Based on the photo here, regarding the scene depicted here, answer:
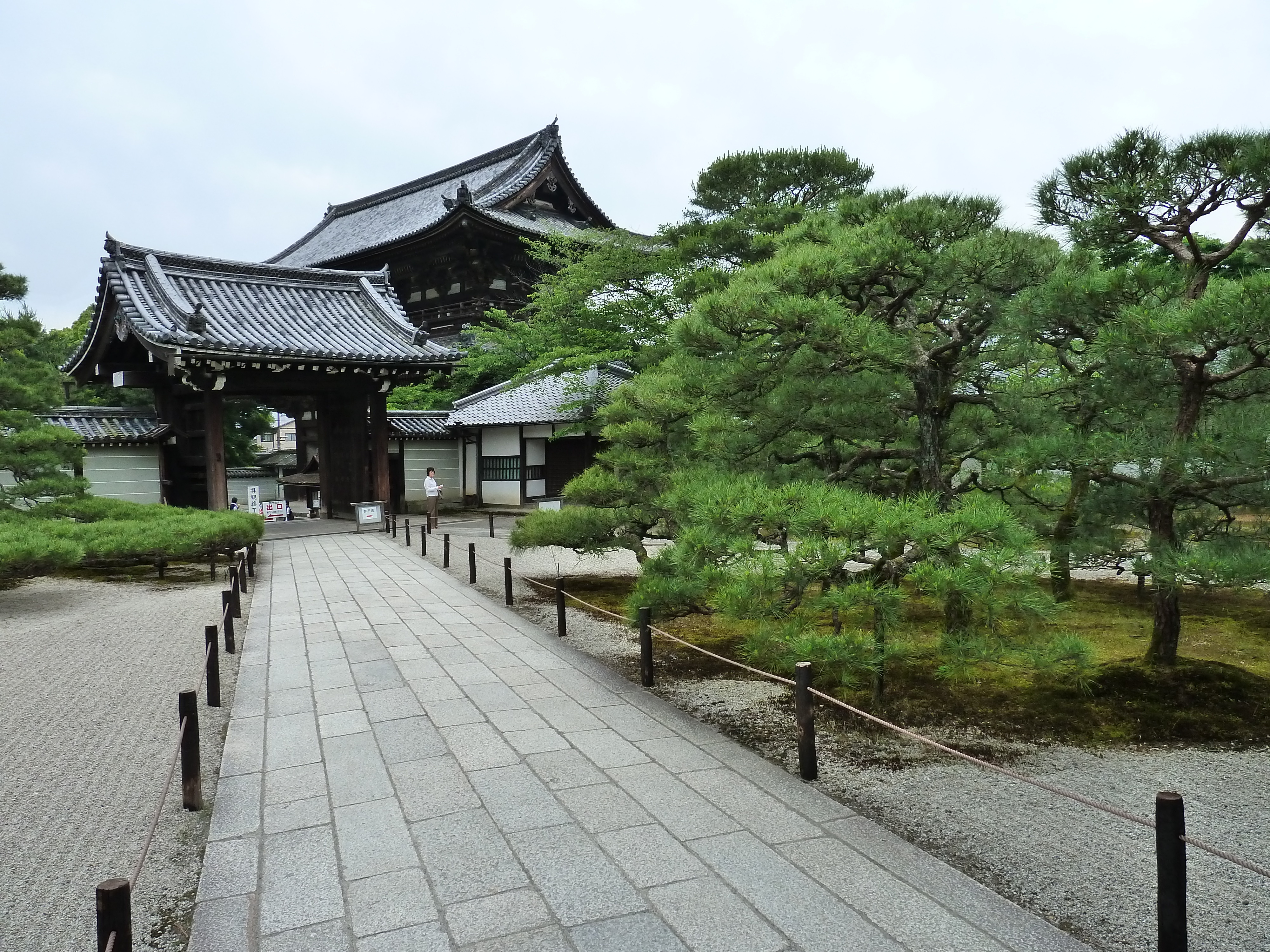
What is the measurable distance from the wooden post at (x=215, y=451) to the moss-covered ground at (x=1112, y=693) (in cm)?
1147

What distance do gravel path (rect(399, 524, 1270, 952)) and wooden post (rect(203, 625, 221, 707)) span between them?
328 centimetres

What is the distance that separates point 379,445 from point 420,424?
5281 mm

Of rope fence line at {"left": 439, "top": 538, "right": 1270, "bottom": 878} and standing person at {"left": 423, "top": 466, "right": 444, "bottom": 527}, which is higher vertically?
standing person at {"left": 423, "top": 466, "right": 444, "bottom": 527}

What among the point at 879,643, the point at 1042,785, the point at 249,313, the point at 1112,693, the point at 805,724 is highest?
the point at 249,313

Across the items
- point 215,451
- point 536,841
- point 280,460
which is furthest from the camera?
point 280,460

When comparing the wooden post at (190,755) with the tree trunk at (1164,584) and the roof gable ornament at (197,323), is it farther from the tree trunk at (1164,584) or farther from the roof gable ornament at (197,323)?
the roof gable ornament at (197,323)

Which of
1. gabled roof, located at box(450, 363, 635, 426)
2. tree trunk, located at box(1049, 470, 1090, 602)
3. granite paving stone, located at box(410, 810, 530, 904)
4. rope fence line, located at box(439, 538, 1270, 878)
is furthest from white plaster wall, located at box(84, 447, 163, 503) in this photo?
tree trunk, located at box(1049, 470, 1090, 602)

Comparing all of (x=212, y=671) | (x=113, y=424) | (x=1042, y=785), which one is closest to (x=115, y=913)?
(x=1042, y=785)

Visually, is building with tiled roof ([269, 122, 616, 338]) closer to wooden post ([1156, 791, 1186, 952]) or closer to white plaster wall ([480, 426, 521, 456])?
white plaster wall ([480, 426, 521, 456])

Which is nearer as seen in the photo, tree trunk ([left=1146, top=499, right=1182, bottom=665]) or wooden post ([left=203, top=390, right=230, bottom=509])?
tree trunk ([left=1146, top=499, right=1182, bottom=665])

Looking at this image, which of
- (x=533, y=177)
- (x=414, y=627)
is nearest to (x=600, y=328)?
(x=414, y=627)

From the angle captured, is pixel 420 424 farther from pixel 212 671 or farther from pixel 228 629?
pixel 212 671

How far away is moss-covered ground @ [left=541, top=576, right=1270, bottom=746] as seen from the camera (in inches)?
187

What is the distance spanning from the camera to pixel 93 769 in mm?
4391
